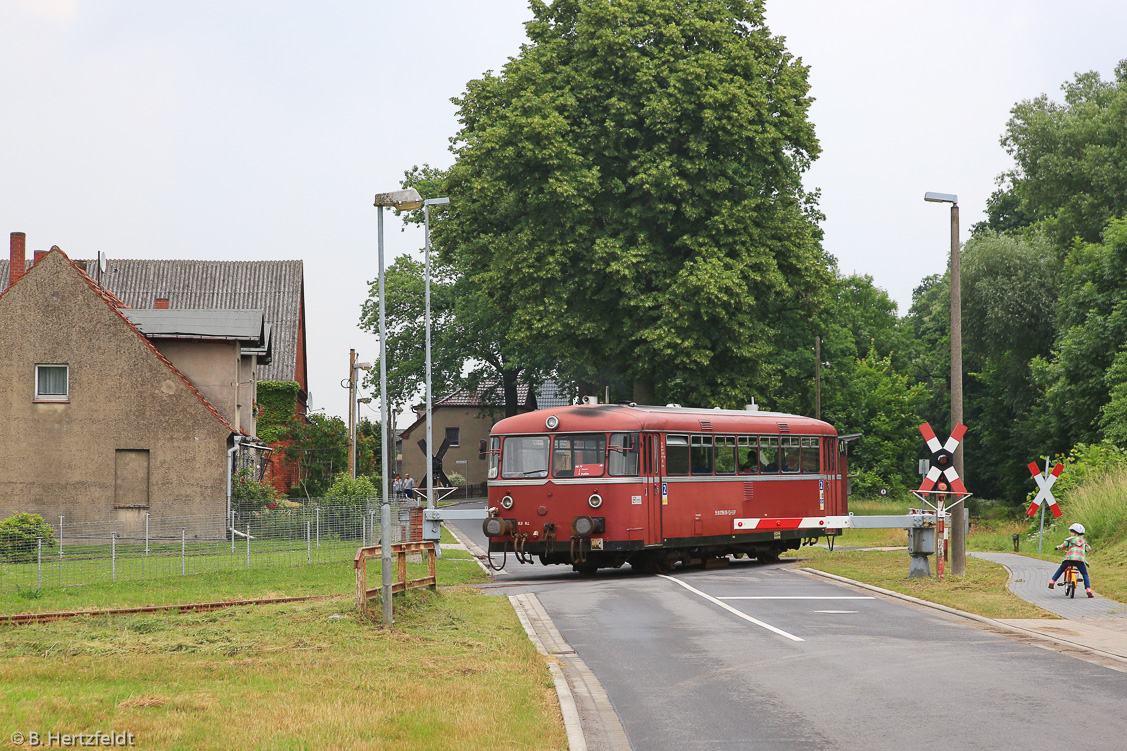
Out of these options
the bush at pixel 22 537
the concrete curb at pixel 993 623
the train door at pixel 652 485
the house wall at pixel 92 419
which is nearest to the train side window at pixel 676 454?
the train door at pixel 652 485

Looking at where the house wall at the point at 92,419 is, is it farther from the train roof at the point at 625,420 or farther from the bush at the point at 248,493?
the train roof at the point at 625,420

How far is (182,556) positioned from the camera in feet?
81.7

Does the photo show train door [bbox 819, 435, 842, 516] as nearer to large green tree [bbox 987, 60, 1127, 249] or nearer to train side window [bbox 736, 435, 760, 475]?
train side window [bbox 736, 435, 760, 475]

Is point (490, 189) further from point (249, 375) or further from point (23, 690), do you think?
point (23, 690)

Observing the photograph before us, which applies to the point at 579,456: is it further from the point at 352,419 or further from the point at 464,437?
the point at 464,437

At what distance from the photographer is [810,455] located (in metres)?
30.9

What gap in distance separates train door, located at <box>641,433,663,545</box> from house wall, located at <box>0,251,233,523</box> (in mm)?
14201

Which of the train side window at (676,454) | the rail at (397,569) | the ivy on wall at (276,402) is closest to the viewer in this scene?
the rail at (397,569)

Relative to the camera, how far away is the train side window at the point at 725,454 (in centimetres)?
2762

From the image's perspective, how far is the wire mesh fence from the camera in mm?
24016

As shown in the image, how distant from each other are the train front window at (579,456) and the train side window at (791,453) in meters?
6.06

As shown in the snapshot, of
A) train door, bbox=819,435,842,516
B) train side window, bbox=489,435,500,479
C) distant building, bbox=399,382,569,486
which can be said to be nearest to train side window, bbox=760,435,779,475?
train door, bbox=819,435,842,516

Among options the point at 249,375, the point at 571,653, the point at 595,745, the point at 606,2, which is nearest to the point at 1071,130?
the point at 606,2

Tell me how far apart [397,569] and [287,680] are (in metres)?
5.92
